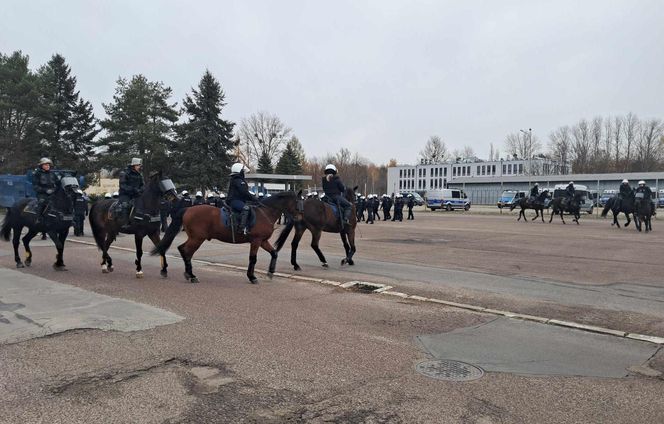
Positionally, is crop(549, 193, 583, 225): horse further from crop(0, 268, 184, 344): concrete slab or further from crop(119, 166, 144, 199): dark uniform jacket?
crop(0, 268, 184, 344): concrete slab

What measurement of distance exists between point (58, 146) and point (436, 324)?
180 ft

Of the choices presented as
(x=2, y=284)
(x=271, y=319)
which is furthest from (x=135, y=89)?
(x=271, y=319)

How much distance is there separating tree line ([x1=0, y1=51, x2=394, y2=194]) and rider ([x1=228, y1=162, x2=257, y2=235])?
4223 centimetres

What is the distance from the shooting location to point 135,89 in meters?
55.8

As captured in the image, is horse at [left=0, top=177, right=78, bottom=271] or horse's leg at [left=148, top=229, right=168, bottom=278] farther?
horse at [left=0, top=177, right=78, bottom=271]

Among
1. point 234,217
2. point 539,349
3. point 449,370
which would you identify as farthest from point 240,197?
point 539,349

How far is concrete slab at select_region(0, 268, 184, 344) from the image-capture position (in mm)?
6345

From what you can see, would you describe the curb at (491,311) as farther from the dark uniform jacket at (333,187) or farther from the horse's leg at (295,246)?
the dark uniform jacket at (333,187)

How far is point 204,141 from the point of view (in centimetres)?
5144

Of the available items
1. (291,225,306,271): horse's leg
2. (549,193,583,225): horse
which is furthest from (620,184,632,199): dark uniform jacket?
(291,225,306,271): horse's leg

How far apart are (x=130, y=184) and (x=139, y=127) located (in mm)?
46799

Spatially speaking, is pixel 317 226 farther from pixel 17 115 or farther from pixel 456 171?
pixel 456 171

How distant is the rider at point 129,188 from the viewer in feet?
36.1

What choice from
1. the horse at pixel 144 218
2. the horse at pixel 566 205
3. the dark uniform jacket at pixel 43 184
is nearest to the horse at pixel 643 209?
the horse at pixel 566 205
